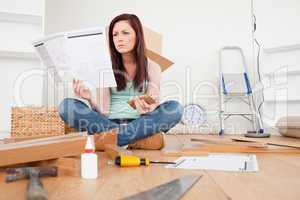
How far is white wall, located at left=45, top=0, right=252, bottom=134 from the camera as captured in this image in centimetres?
289

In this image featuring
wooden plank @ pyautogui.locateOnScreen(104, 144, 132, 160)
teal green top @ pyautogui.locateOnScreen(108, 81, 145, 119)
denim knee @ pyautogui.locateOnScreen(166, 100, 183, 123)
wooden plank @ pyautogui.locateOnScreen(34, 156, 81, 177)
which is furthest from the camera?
teal green top @ pyautogui.locateOnScreen(108, 81, 145, 119)

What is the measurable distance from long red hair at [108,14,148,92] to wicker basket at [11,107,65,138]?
458mm

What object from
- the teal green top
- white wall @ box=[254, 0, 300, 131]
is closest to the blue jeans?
the teal green top

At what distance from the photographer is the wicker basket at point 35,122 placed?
170cm

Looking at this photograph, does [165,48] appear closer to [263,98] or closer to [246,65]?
[246,65]

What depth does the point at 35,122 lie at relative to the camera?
5.70 feet

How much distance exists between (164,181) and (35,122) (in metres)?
1.23

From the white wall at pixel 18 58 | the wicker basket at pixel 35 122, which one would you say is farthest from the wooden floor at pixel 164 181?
the white wall at pixel 18 58

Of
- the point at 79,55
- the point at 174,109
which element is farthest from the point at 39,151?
the point at 174,109

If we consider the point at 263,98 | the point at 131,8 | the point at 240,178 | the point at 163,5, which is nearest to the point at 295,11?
the point at 263,98

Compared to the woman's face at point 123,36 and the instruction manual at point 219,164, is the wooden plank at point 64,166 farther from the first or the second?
the woman's face at point 123,36

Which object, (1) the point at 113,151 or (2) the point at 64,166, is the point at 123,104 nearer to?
(1) the point at 113,151

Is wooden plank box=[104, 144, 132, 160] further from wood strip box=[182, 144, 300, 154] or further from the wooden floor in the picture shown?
wood strip box=[182, 144, 300, 154]

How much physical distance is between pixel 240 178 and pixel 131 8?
2.37 m
